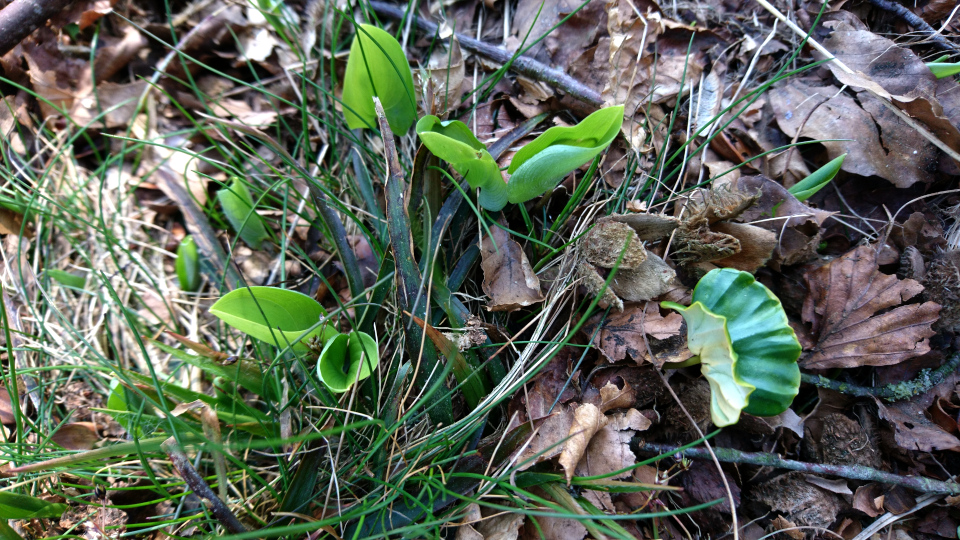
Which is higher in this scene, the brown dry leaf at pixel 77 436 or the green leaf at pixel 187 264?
the green leaf at pixel 187 264

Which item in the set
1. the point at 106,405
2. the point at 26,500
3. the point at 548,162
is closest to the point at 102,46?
the point at 106,405

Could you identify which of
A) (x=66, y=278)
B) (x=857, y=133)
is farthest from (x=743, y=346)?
(x=66, y=278)

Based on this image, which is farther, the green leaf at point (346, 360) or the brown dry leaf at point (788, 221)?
the brown dry leaf at point (788, 221)

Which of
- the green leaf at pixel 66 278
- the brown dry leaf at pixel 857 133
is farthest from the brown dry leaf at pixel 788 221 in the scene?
the green leaf at pixel 66 278

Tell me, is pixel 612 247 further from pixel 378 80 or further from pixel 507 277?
pixel 378 80

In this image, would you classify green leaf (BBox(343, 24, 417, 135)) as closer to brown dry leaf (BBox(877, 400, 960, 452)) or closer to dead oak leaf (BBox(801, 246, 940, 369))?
dead oak leaf (BBox(801, 246, 940, 369))

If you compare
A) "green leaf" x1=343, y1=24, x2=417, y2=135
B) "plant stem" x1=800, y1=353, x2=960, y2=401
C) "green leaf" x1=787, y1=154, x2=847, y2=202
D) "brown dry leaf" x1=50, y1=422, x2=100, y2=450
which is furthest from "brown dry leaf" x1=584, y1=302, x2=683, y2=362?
"brown dry leaf" x1=50, y1=422, x2=100, y2=450

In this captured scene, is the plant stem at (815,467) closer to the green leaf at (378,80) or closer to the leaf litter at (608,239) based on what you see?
the leaf litter at (608,239)
